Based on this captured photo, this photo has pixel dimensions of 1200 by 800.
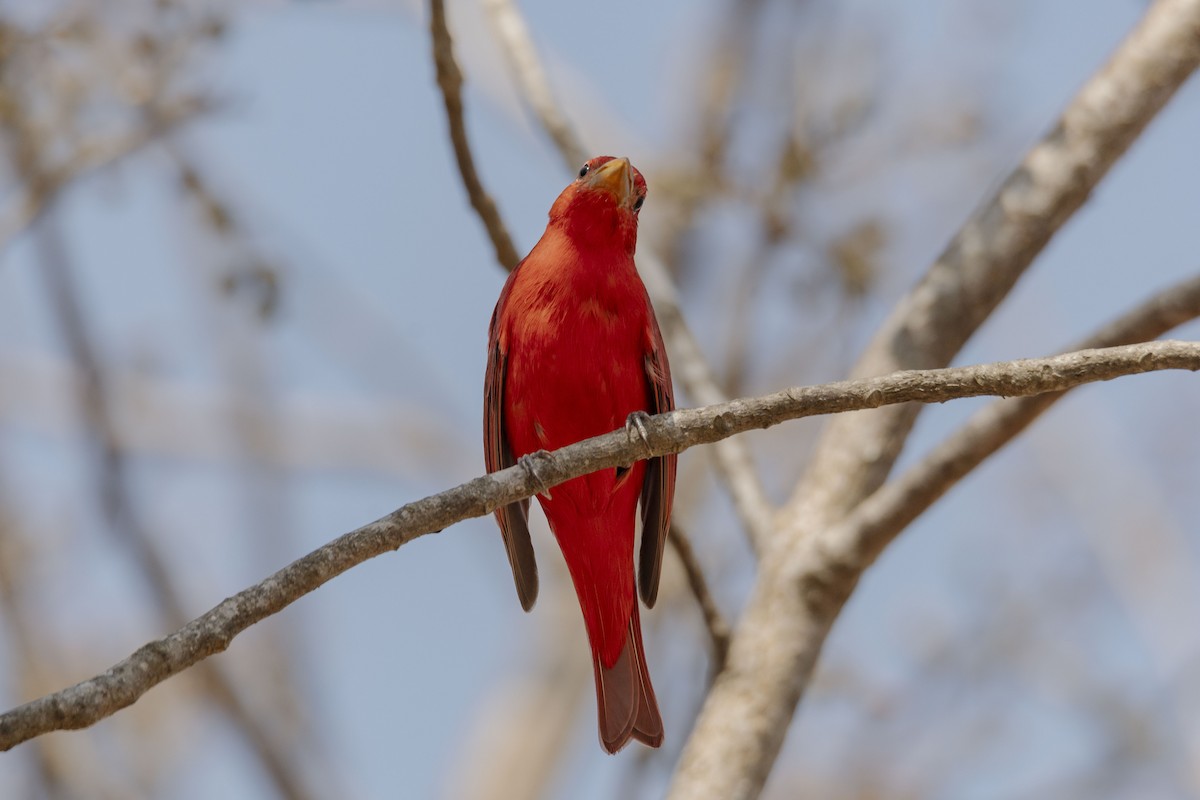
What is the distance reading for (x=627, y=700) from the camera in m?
3.97

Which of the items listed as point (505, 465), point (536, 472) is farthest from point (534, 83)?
point (536, 472)

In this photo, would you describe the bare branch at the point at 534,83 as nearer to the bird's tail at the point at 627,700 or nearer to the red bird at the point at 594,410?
the red bird at the point at 594,410

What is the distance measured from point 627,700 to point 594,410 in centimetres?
91

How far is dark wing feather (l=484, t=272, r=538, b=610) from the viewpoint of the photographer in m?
4.01

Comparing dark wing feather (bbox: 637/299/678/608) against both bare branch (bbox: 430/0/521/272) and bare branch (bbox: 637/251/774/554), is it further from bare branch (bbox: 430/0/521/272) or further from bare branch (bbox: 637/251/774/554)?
bare branch (bbox: 430/0/521/272)

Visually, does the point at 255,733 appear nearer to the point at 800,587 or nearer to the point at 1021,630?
the point at 800,587

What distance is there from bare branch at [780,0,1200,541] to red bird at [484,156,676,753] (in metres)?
0.51

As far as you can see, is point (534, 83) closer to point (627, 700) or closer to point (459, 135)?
→ point (459, 135)

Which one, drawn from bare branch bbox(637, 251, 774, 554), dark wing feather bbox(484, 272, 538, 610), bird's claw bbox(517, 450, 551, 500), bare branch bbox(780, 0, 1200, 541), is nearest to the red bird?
dark wing feather bbox(484, 272, 538, 610)

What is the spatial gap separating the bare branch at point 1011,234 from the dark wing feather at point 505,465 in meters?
0.81

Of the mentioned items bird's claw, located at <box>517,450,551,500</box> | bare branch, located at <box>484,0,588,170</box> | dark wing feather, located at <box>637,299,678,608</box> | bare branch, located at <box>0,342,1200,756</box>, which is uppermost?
bare branch, located at <box>484,0,588,170</box>

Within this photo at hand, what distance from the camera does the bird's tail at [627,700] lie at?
12.8 feet

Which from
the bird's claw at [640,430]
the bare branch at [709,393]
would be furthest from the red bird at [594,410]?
the bird's claw at [640,430]

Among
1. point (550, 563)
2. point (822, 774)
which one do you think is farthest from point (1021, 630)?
point (550, 563)
